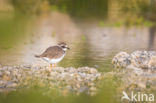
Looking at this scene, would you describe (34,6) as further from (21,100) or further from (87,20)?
(21,100)

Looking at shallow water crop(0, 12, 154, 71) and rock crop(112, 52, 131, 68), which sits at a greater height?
shallow water crop(0, 12, 154, 71)

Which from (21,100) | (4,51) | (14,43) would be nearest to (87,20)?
(14,43)

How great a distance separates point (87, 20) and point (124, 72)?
19.0m

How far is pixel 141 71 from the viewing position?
461 inches

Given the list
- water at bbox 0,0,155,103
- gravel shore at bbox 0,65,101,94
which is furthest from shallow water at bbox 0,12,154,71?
gravel shore at bbox 0,65,101,94

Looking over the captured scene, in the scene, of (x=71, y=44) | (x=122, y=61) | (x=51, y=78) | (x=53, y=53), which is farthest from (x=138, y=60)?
(x=71, y=44)

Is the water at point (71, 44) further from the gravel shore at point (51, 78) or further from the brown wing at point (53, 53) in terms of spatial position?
the brown wing at point (53, 53)

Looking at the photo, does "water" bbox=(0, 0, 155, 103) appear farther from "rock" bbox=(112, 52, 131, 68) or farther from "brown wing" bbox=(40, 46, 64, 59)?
"brown wing" bbox=(40, 46, 64, 59)

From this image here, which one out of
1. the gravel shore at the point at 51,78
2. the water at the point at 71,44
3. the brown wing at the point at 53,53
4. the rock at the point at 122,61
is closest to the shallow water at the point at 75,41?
the water at the point at 71,44

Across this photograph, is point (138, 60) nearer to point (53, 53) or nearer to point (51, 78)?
point (53, 53)

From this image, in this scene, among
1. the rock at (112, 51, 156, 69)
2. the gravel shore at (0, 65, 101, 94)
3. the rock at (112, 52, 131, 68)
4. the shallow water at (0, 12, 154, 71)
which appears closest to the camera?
the gravel shore at (0, 65, 101, 94)

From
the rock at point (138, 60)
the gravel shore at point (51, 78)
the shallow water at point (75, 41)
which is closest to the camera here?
the gravel shore at point (51, 78)

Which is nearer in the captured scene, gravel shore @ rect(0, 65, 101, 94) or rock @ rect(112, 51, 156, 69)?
gravel shore @ rect(0, 65, 101, 94)

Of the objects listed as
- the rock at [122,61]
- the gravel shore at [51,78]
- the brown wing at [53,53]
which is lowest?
the gravel shore at [51,78]
